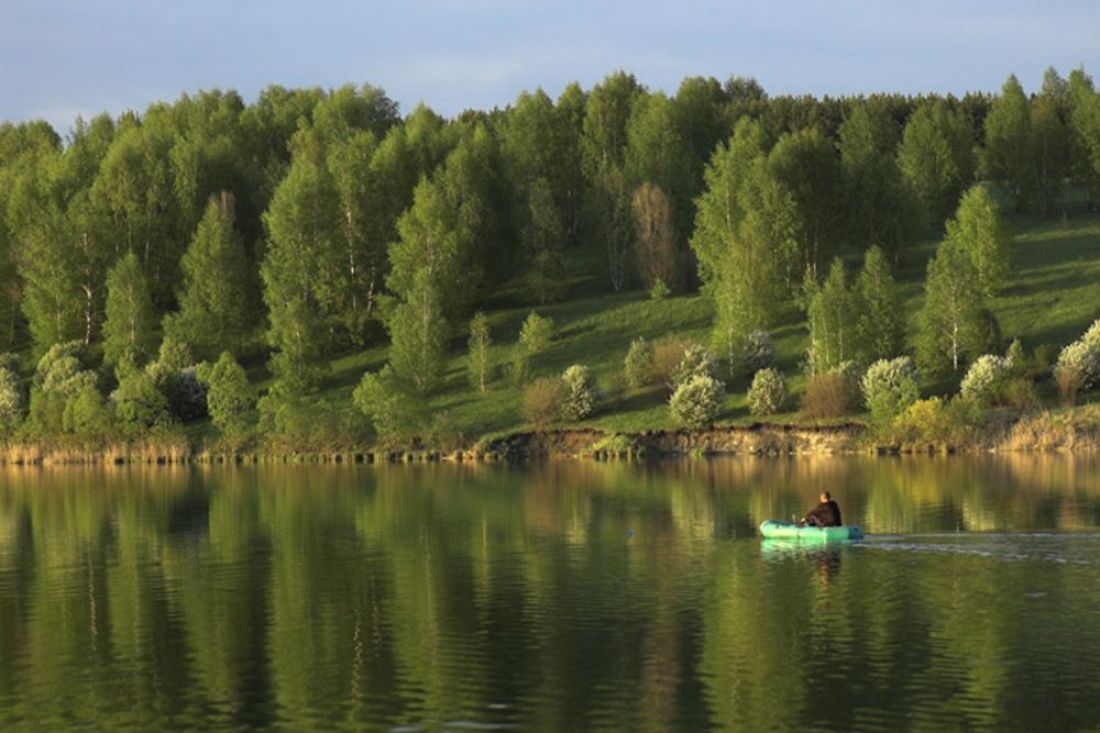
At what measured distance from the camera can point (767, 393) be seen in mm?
101562

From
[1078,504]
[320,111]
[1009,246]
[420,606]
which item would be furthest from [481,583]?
[320,111]

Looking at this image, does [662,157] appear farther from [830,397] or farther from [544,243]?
[830,397]

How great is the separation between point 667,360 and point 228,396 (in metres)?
29.3

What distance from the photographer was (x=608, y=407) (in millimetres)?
107062

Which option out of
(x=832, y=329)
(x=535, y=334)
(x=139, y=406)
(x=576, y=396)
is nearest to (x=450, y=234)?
(x=535, y=334)

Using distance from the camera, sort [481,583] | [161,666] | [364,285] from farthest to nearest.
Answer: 1. [364,285]
2. [481,583]
3. [161,666]

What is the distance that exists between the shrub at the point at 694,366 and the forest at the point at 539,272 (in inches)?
7.4

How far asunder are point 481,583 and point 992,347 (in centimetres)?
6651

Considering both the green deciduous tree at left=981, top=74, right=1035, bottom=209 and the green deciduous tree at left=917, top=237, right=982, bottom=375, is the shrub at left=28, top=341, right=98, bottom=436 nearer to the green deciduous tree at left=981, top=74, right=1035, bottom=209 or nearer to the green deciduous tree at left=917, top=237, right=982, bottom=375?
the green deciduous tree at left=917, top=237, right=982, bottom=375

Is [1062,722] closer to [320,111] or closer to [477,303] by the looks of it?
[477,303]

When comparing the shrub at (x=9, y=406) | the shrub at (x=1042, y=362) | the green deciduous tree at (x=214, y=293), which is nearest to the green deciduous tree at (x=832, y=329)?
the shrub at (x=1042, y=362)

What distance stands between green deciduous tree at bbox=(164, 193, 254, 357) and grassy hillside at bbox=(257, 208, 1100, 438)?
30.1 ft

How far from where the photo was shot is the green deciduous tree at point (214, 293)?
125812 mm

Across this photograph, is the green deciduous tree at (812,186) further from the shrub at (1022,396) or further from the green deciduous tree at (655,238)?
the shrub at (1022,396)
